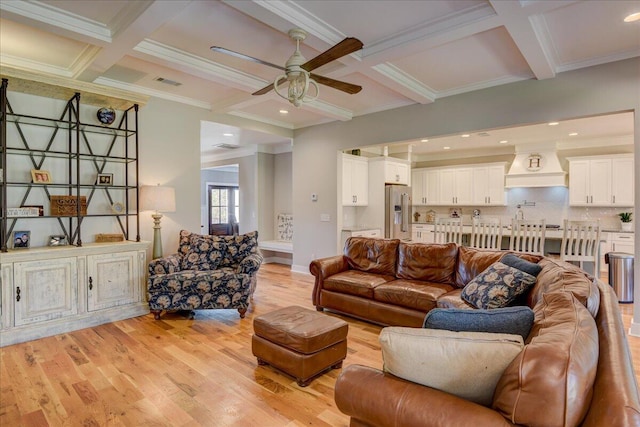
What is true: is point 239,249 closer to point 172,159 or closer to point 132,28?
point 172,159

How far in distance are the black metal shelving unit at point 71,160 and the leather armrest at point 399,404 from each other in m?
3.62

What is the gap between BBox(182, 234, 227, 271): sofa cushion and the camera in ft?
14.2

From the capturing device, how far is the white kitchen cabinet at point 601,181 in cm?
662

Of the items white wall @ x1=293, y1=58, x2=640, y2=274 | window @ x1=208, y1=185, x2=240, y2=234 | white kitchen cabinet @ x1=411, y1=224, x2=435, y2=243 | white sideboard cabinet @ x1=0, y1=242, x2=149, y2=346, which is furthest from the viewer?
window @ x1=208, y1=185, x2=240, y2=234

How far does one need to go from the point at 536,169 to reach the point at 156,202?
7286mm

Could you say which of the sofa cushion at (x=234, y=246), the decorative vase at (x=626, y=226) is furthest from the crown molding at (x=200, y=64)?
the decorative vase at (x=626, y=226)

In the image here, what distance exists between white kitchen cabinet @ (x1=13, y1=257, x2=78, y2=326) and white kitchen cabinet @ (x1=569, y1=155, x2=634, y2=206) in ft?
28.1

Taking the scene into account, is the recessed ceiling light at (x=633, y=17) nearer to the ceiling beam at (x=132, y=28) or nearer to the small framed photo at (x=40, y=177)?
the ceiling beam at (x=132, y=28)

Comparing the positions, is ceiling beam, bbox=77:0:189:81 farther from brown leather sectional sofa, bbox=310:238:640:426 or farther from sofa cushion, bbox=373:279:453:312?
sofa cushion, bbox=373:279:453:312

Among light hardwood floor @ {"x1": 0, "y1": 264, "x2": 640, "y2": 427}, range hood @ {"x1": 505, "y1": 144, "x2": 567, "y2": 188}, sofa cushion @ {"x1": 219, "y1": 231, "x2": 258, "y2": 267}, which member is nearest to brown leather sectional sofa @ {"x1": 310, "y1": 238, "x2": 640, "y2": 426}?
light hardwood floor @ {"x1": 0, "y1": 264, "x2": 640, "y2": 427}

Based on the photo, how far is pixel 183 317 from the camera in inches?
159

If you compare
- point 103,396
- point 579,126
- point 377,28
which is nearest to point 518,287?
point 377,28

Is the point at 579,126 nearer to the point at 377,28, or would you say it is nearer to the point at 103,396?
the point at 377,28

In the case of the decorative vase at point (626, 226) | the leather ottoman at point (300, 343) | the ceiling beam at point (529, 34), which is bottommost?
the leather ottoman at point (300, 343)
